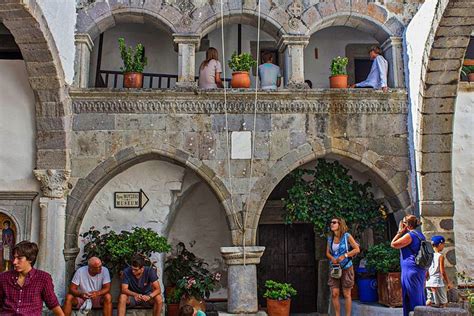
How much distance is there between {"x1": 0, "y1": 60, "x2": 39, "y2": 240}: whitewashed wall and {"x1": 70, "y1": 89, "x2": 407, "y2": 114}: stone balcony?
56cm

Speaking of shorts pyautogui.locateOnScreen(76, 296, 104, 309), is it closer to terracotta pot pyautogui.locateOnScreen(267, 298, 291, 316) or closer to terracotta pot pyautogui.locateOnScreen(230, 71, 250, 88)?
terracotta pot pyautogui.locateOnScreen(267, 298, 291, 316)

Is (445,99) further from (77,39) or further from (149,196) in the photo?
(77,39)

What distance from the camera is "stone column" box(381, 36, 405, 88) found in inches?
272

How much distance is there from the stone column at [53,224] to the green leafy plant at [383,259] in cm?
373

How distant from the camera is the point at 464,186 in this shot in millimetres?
6902

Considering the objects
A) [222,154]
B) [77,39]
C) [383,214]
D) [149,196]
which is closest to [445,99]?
[383,214]

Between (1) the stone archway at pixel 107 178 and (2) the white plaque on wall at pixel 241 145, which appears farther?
(2) the white plaque on wall at pixel 241 145

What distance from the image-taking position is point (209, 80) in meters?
6.88

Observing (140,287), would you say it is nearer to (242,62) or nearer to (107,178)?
(107,178)

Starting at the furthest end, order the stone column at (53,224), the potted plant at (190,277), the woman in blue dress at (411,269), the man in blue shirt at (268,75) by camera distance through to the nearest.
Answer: the man in blue shirt at (268,75)
the potted plant at (190,277)
the stone column at (53,224)
the woman in blue dress at (411,269)

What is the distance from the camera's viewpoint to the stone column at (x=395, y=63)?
6.90 m

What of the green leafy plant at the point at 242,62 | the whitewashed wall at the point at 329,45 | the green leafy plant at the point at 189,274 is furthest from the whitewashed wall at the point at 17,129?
the whitewashed wall at the point at 329,45

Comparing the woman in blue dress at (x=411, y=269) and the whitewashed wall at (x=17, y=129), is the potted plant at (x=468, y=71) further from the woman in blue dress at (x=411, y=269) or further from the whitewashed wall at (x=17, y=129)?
the whitewashed wall at (x=17, y=129)

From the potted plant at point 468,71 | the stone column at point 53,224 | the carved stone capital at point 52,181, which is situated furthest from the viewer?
the potted plant at point 468,71
